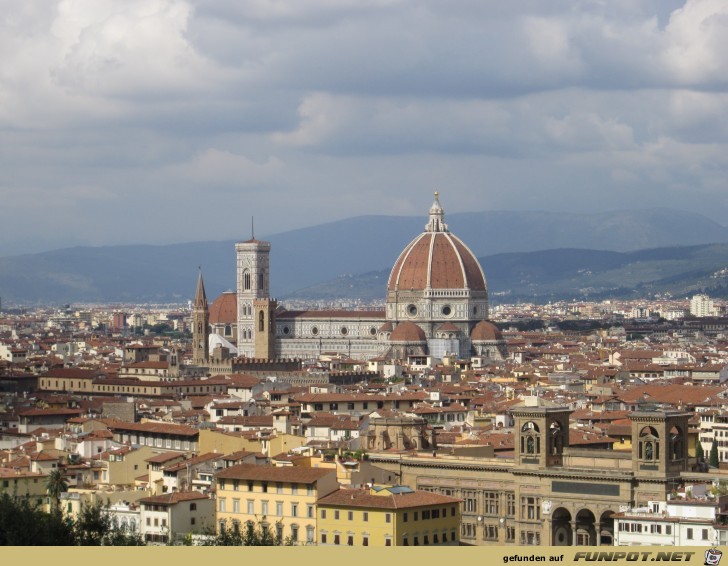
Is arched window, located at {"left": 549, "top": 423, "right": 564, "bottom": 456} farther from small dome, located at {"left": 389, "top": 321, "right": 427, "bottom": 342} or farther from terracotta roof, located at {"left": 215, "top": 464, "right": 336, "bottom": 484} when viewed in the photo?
small dome, located at {"left": 389, "top": 321, "right": 427, "bottom": 342}

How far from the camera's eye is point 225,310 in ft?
534

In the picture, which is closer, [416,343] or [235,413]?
[235,413]

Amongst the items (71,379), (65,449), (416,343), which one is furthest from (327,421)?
(416,343)

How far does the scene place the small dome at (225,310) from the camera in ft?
531

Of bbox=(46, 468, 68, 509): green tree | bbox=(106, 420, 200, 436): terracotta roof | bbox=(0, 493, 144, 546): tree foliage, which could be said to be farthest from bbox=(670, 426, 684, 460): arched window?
bbox=(106, 420, 200, 436): terracotta roof

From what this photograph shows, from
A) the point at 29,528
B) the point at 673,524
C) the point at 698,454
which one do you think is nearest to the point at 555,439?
the point at 698,454

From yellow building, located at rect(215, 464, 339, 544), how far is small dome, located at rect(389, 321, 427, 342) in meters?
92.0

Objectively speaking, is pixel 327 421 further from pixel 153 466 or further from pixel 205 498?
pixel 205 498

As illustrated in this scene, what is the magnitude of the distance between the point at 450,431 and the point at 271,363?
61.1 meters

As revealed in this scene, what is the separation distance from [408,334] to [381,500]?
97479 mm

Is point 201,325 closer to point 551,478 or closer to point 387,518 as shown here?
point 551,478

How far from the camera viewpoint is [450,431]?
69.1m

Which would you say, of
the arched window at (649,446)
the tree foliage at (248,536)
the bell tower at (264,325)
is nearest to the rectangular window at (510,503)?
the arched window at (649,446)

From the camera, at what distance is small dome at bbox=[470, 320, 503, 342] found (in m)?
148
